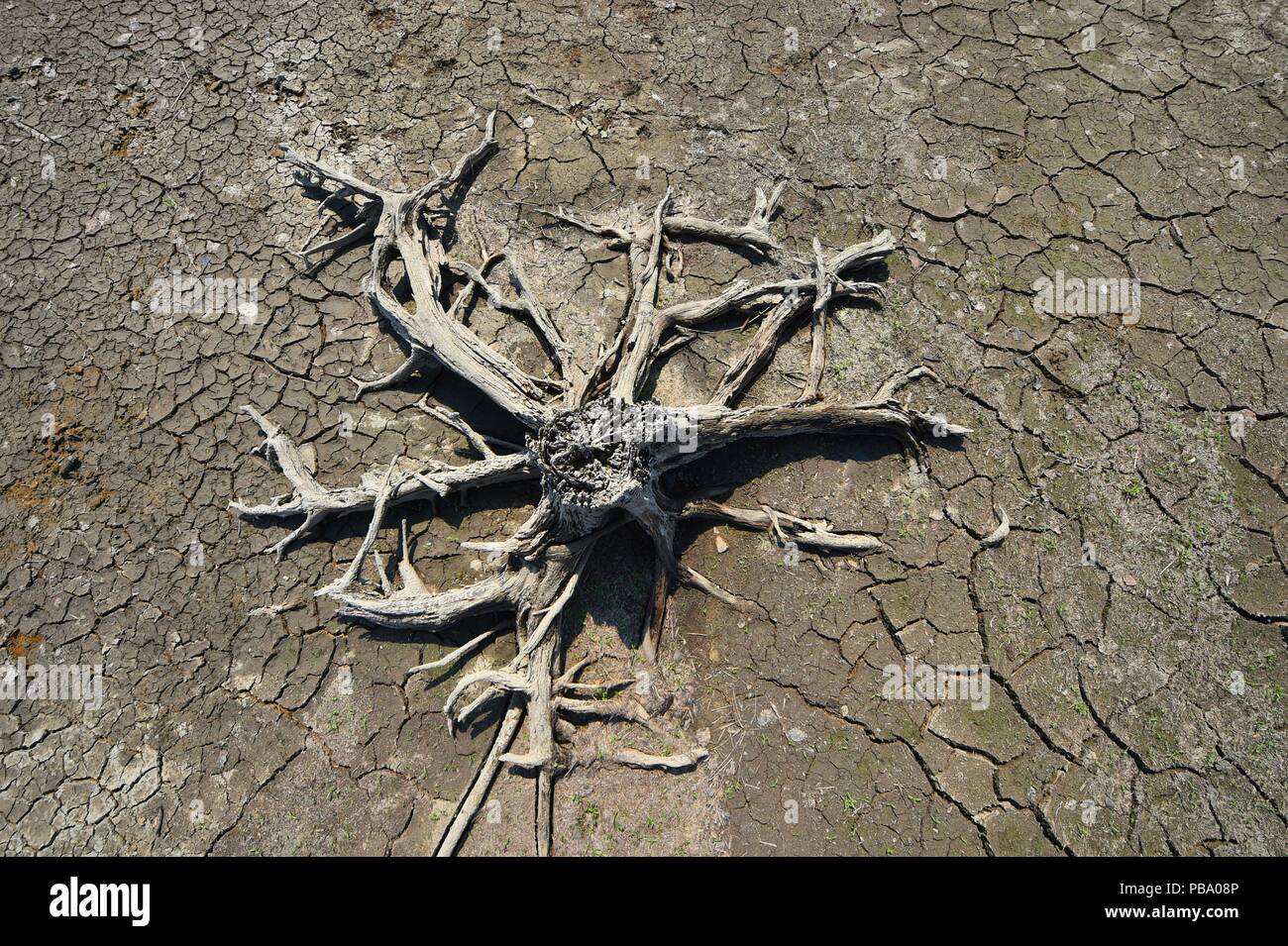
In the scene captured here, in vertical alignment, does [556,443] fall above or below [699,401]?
above

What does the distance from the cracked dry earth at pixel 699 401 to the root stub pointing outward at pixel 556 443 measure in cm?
13

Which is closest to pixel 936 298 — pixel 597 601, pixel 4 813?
pixel 597 601

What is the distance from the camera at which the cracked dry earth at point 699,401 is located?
3893mm

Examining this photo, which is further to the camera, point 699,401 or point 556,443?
point 699,401

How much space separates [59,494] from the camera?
456cm

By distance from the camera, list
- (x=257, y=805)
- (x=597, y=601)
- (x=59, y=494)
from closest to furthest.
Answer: (x=257, y=805)
(x=597, y=601)
(x=59, y=494)

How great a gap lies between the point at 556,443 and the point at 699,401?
1104 mm

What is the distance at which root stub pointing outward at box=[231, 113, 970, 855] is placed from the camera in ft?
12.7

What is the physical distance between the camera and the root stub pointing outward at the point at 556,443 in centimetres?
387

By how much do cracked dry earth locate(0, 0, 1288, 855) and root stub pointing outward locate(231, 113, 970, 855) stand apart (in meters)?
0.13

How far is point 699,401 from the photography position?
14.9 ft

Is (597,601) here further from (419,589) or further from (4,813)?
(4,813)

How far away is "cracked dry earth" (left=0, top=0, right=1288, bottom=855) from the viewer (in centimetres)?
389

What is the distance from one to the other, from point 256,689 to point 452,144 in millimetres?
3735
